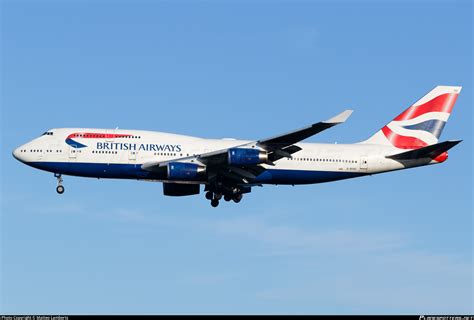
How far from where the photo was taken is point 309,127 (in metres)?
51.5

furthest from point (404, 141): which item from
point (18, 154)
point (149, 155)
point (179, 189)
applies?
point (18, 154)

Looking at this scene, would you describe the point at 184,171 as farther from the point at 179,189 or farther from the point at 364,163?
the point at 364,163

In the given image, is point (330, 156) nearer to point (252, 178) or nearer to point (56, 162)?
point (252, 178)

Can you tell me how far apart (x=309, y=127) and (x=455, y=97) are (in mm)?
15732

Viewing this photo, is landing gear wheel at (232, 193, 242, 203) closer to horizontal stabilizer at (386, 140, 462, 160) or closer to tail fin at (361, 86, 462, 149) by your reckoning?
tail fin at (361, 86, 462, 149)

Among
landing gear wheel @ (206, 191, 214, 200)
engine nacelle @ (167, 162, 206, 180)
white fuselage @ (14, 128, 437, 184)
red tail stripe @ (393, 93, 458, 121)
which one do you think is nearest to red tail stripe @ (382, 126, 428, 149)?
red tail stripe @ (393, 93, 458, 121)

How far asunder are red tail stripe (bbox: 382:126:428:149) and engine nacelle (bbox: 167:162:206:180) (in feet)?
44.7

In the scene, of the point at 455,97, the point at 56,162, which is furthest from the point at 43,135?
the point at 455,97

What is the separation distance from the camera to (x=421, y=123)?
2450 inches

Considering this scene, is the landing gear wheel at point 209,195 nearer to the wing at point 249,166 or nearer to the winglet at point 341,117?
the wing at point 249,166

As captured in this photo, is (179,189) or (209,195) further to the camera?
(179,189)

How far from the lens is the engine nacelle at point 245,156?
53594 mm

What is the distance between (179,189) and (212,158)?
5.12 metres

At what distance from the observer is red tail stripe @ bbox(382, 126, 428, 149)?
2403 inches
